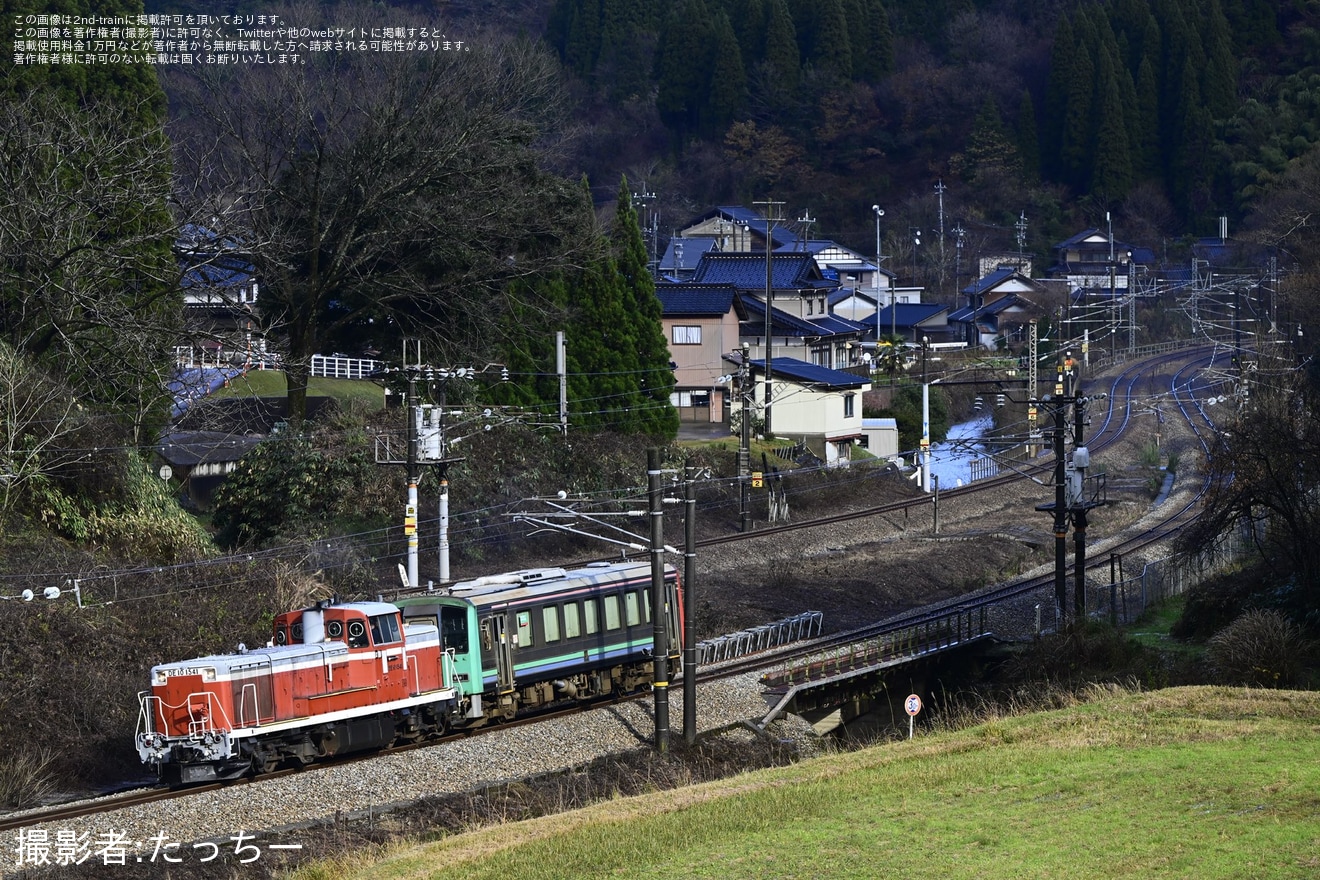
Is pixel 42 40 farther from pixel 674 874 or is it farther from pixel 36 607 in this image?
pixel 674 874

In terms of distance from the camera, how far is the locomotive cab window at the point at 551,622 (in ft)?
73.3

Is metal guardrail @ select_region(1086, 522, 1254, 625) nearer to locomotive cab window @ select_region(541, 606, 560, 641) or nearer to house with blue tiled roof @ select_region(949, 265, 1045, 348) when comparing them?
locomotive cab window @ select_region(541, 606, 560, 641)

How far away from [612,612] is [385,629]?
5.01m

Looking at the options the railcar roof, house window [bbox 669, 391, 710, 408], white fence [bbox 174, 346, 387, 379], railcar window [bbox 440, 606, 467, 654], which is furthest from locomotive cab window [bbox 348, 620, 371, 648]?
house window [bbox 669, 391, 710, 408]

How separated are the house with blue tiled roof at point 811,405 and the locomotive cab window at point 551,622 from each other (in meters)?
28.6

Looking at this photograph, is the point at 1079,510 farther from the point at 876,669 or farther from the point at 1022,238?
the point at 1022,238

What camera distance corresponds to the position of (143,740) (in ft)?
58.2

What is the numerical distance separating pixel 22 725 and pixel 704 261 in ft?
161

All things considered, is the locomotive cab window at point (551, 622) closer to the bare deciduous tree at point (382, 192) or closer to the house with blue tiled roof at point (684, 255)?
the bare deciduous tree at point (382, 192)

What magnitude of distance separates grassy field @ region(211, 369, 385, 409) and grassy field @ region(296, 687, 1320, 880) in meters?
27.3

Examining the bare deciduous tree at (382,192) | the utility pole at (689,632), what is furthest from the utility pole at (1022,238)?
the utility pole at (689,632)

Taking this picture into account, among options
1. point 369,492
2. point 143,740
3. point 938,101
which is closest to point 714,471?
point 369,492

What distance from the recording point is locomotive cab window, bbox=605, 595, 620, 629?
2350cm

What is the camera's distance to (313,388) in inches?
1738
